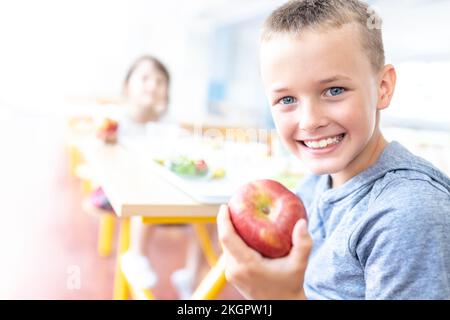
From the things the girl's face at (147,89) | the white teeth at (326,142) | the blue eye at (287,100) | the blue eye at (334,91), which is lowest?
the white teeth at (326,142)

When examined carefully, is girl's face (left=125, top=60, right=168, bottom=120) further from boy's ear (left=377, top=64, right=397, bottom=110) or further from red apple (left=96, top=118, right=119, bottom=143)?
boy's ear (left=377, top=64, right=397, bottom=110)

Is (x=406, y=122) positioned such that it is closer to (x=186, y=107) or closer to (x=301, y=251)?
(x=301, y=251)

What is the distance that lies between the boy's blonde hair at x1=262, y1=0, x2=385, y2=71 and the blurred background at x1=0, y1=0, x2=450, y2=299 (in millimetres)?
97

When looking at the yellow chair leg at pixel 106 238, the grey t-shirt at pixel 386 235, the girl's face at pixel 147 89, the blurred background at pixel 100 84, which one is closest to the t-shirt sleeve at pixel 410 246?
the grey t-shirt at pixel 386 235

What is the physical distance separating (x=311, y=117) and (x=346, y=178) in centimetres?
15

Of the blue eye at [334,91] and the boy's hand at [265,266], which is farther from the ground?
the blue eye at [334,91]

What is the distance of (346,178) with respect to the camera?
63 centimetres

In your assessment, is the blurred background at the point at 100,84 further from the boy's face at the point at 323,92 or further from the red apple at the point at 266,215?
the red apple at the point at 266,215

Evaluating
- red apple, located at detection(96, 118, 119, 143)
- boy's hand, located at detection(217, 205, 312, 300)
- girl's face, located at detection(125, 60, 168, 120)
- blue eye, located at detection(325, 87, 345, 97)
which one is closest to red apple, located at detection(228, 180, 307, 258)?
boy's hand, located at detection(217, 205, 312, 300)

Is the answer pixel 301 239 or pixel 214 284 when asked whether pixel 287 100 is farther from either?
pixel 214 284

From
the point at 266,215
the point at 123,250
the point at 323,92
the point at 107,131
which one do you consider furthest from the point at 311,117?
the point at 107,131

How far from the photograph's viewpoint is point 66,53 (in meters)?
5.27

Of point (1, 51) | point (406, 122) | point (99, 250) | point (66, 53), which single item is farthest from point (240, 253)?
point (66, 53)

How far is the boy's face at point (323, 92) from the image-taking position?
19.9 inches
